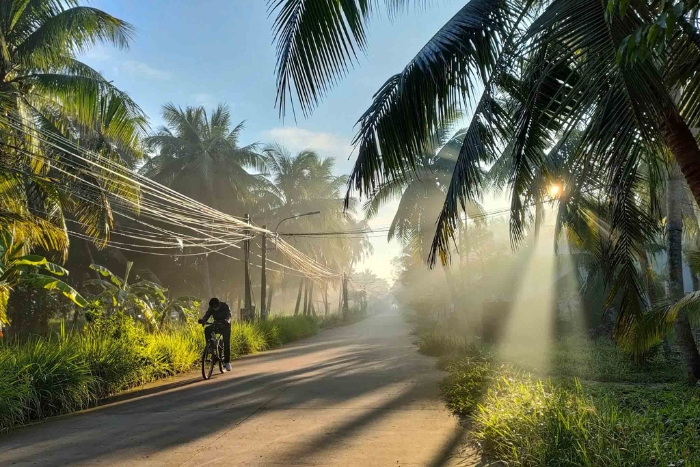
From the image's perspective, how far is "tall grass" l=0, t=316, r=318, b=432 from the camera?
5.75 metres

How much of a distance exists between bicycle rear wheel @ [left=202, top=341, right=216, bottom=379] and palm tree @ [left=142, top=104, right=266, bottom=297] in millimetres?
18889

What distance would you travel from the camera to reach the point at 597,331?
56.5 feet

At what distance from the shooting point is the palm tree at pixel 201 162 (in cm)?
2725

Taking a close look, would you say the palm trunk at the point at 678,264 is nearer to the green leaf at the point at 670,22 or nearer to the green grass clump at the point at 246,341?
the green leaf at the point at 670,22

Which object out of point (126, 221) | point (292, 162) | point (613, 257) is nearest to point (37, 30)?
point (613, 257)

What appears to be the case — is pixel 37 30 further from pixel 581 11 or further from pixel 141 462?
pixel 581 11

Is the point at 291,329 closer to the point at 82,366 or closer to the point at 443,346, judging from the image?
the point at 443,346

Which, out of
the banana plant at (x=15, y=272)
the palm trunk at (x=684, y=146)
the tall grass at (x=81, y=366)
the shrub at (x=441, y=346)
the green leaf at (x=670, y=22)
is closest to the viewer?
the green leaf at (x=670, y=22)

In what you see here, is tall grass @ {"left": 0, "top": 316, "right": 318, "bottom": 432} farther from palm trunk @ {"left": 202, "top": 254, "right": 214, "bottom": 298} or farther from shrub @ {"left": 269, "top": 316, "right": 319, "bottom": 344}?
palm trunk @ {"left": 202, "top": 254, "right": 214, "bottom": 298}

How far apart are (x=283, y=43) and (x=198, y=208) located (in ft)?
31.3

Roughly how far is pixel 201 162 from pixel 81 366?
21417 mm

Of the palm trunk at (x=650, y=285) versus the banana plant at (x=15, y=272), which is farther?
the palm trunk at (x=650, y=285)

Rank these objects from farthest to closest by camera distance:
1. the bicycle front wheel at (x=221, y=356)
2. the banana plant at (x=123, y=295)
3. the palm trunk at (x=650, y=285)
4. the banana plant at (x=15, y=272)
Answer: the banana plant at (x=123, y=295), the palm trunk at (x=650, y=285), the bicycle front wheel at (x=221, y=356), the banana plant at (x=15, y=272)

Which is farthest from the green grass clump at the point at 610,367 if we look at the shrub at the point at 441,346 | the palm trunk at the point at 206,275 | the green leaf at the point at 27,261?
the palm trunk at the point at 206,275
